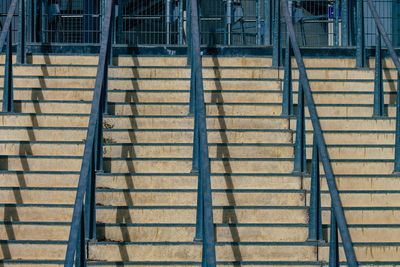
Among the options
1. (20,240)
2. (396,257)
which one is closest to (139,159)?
(20,240)

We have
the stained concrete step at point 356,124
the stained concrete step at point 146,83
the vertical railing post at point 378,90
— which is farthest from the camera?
the stained concrete step at point 146,83

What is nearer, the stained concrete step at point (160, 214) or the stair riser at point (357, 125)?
the stained concrete step at point (160, 214)

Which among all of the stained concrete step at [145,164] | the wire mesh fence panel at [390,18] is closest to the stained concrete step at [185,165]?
the stained concrete step at [145,164]

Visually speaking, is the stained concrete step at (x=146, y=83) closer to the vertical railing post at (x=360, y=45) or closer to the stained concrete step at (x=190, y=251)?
the vertical railing post at (x=360, y=45)

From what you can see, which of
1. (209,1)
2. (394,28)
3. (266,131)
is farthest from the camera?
(209,1)

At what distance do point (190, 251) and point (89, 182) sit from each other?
880 millimetres

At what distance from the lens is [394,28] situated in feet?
38.7

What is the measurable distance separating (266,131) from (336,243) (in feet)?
6.10

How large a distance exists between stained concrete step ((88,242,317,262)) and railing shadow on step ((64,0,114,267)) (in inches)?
6.2

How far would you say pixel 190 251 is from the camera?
5.23 m

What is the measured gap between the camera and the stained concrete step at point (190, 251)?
520 cm

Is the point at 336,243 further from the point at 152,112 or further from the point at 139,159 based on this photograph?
the point at 152,112

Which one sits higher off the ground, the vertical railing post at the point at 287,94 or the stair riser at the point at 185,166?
the vertical railing post at the point at 287,94

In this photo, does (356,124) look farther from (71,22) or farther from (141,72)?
(71,22)
